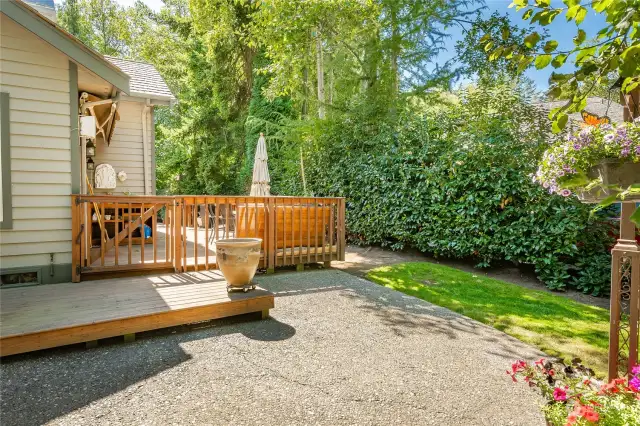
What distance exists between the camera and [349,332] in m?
3.72

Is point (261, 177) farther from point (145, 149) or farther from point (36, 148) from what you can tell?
point (36, 148)

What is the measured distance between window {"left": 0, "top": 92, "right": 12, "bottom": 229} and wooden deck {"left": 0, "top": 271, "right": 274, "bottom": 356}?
34.6 inches

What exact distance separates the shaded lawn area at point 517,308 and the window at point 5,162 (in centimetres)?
493

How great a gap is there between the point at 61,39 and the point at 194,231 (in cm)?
287

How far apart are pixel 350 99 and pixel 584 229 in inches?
285

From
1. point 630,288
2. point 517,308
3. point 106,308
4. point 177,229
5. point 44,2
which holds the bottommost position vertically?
point 517,308

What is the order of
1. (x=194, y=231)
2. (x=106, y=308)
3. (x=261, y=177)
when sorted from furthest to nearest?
1. (x=261, y=177)
2. (x=194, y=231)
3. (x=106, y=308)

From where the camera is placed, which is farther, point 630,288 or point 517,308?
point 517,308

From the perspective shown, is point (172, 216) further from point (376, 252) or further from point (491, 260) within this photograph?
point (491, 260)

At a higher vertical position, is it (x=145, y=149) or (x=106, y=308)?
(x=145, y=149)

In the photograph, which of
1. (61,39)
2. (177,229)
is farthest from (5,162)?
(177,229)

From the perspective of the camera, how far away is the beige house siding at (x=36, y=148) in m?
4.39

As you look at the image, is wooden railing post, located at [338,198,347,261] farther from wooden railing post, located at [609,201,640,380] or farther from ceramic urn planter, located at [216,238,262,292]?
wooden railing post, located at [609,201,640,380]

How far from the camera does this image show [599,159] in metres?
2.02
